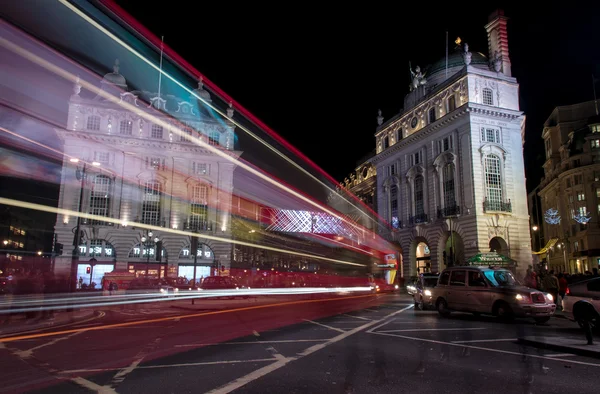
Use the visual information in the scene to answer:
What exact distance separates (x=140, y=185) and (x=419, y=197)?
36.6 m

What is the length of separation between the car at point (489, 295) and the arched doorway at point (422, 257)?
35.9 meters

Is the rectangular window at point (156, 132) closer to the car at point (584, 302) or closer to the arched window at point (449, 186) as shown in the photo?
the arched window at point (449, 186)

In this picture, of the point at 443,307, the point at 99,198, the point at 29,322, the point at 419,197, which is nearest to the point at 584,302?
the point at 443,307

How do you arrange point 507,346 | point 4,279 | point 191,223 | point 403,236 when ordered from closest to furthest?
point 507,346
point 4,279
point 403,236
point 191,223

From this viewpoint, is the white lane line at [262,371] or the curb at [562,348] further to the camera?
the curb at [562,348]

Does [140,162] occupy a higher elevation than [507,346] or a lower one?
higher

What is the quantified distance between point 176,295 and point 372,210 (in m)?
50.3

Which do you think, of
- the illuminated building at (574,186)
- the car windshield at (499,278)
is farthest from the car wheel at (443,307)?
the illuminated building at (574,186)

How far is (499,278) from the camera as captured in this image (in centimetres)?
1527

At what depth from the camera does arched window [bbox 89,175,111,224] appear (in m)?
54.8

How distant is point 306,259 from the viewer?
1590 inches

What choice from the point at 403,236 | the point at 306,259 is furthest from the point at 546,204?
the point at 306,259

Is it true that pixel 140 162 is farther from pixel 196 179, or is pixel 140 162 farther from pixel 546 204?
pixel 546 204

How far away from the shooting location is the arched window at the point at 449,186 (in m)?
46.6
